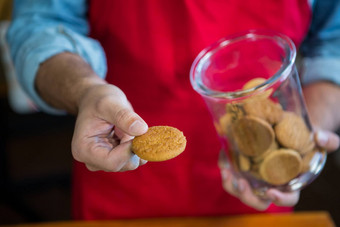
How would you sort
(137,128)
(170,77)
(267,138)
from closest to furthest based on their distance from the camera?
(137,128)
(267,138)
(170,77)

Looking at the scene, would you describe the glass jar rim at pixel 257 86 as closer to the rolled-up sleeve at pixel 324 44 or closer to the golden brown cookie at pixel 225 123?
the golden brown cookie at pixel 225 123

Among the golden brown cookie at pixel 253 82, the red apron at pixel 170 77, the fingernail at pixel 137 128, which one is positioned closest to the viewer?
the fingernail at pixel 137 128

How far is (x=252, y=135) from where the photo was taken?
352mm

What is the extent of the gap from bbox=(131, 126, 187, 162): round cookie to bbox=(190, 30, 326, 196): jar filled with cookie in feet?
0.22

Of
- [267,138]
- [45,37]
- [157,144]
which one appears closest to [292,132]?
[267,138]

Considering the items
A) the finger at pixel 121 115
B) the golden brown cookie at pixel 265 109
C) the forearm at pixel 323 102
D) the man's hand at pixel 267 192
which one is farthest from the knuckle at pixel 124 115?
the forearm at pixel 323 102

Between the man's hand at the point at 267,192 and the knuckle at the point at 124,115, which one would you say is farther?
the man's hand at the point at 267,192

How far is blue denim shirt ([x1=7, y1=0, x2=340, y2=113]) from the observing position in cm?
43

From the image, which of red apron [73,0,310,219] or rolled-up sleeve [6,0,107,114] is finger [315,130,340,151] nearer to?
red apron [73,0,310,219]

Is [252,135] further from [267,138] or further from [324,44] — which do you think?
[324,44]

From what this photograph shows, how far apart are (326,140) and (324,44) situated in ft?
0.52

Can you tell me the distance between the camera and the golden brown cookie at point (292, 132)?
1.15 ft

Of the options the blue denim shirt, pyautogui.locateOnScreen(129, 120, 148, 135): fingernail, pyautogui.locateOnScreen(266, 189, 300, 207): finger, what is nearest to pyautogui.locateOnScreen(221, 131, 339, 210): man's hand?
pyautogui.locateOnScreen(266, 189, 300, 207): finger

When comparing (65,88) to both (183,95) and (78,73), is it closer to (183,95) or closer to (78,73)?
(78,73)
